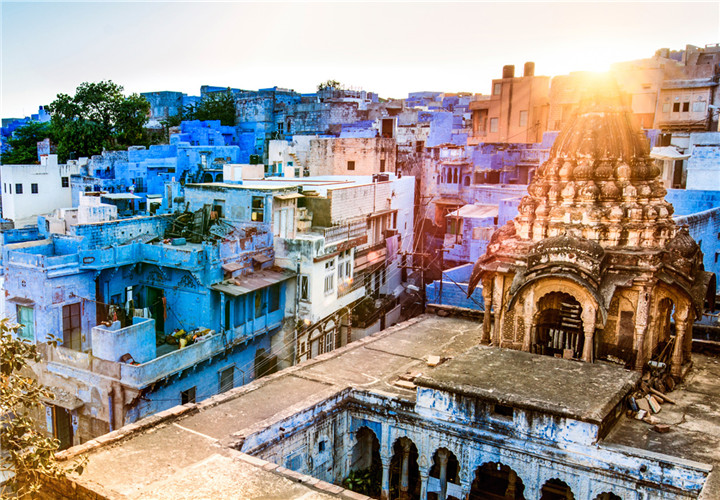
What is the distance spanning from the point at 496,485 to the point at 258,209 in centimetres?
1608

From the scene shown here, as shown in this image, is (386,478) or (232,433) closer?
(232,433)

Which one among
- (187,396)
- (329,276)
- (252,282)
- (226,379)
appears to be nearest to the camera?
(187,396)

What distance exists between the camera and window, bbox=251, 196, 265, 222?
28.9 meters

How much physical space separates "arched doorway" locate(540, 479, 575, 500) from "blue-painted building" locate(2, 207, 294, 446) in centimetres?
1276

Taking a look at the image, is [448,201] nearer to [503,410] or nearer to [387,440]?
[387,440]

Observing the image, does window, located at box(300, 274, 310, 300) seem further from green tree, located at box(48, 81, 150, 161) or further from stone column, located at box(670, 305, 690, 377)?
green tree, located at box(48, 81, 150, 161)

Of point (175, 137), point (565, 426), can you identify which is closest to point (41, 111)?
point (175, 137)

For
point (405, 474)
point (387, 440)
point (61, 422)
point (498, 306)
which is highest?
point (498, 306)

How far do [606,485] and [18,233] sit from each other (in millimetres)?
33540

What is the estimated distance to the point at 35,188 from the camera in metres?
47.5

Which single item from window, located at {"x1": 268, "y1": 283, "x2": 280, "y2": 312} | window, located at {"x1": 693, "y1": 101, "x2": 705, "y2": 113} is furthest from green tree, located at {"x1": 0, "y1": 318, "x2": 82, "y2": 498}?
window, located at {"x1": 693, "y1": 101, "x2": 705, "y2": 113}

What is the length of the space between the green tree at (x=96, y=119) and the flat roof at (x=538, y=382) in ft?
150

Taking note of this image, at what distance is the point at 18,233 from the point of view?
35.8 meters

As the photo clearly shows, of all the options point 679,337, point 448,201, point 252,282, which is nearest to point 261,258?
point 252,282
